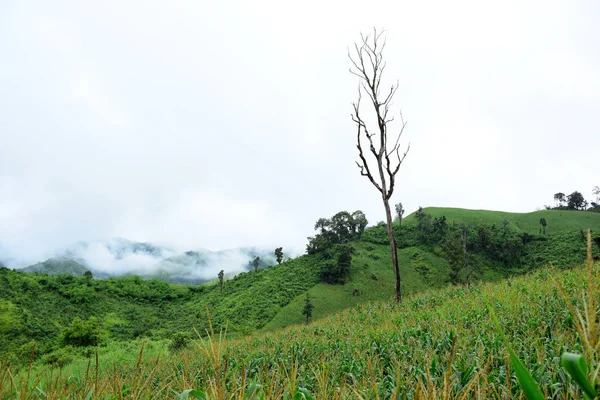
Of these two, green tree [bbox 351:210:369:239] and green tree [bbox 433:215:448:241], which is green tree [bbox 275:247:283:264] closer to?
green tree [bbox 351:210:369:239]

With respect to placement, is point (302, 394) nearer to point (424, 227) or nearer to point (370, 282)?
point (370, 282)

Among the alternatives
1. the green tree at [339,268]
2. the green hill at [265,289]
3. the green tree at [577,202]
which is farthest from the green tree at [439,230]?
the green tree at [577,202]

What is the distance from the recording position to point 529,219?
10144cm

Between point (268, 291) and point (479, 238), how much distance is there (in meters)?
51.1

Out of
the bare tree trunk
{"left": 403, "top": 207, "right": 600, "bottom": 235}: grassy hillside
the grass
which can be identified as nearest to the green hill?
the grass

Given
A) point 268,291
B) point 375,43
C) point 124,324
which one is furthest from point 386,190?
point 124,324

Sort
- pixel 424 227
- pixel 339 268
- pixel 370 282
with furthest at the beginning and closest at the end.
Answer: pixel 424 227, pixel 339 268, pixel 370 282

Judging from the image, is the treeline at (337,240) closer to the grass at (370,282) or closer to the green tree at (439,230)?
the grass at (370,282)

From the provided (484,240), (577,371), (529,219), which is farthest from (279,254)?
(577,371)

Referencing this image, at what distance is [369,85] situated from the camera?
20531mm

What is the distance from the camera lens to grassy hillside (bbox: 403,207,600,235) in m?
89.6

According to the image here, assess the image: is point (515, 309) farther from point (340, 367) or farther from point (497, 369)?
point (340, 367)

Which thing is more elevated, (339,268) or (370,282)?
(339,268)

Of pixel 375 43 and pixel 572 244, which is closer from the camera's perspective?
pixel 375 43
